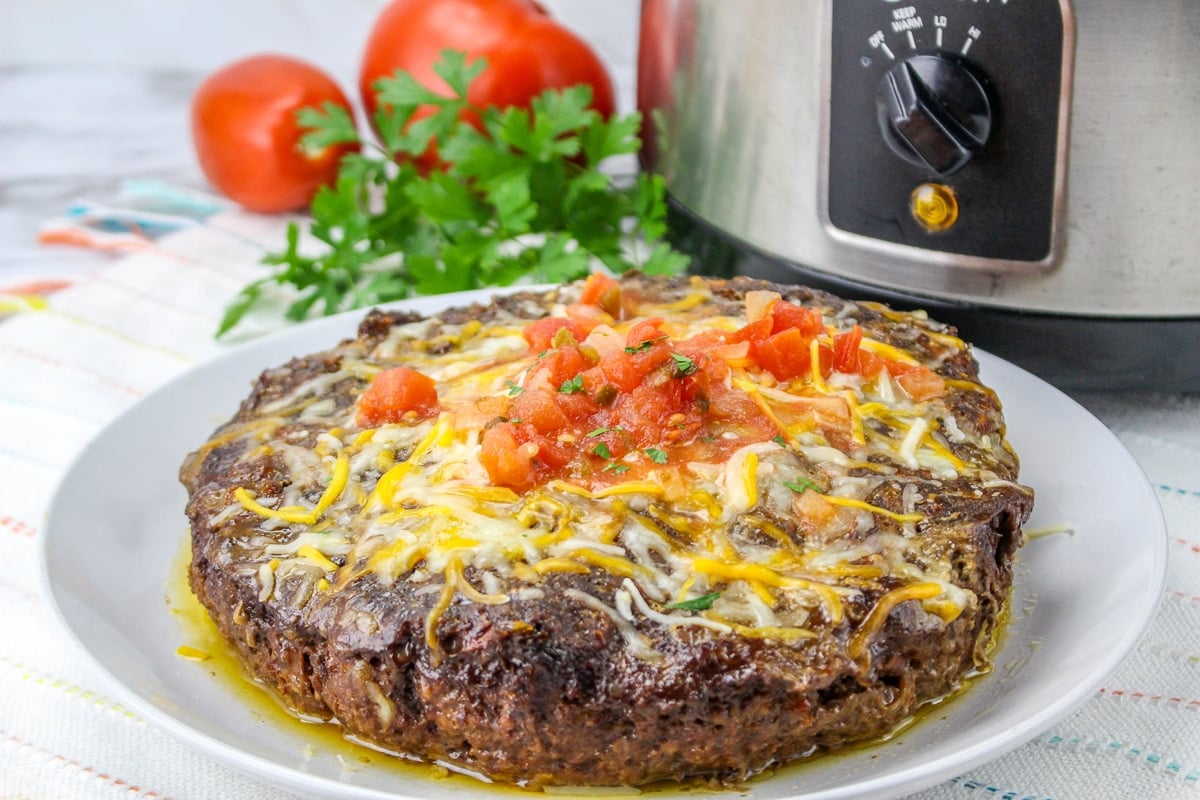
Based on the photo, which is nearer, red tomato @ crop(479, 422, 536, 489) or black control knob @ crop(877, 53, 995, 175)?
red tomato @ crop(479, 422, 536, 489)

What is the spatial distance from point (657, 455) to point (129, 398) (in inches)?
81.6

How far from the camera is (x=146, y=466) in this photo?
9.91ft

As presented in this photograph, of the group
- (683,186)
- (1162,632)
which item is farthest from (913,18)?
(1162,632)

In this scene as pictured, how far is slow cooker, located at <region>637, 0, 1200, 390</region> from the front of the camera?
285cm

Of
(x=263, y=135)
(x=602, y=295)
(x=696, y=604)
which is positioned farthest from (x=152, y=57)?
(x=696, y=604)

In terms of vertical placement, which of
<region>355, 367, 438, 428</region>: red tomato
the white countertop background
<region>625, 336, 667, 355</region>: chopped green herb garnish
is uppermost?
<region>625, 336, 667, 355</region>: chopped green herb garnish

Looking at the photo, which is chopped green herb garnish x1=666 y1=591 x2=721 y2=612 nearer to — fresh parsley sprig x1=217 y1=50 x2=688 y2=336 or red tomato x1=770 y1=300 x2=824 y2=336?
red tomato x1=770 y1=300 x2=824 y2=336

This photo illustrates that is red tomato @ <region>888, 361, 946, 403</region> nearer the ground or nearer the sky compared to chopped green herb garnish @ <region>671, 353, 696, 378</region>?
nearer the ground

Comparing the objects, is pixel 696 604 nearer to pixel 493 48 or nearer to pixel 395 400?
pixel 395 400

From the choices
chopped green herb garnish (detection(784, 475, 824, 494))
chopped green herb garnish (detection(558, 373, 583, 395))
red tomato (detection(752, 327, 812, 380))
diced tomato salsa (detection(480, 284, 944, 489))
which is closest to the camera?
chopped green herb garnish (detection(784, 475, 824, 494))

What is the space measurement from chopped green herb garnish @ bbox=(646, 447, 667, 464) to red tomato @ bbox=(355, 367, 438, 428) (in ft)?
1.69

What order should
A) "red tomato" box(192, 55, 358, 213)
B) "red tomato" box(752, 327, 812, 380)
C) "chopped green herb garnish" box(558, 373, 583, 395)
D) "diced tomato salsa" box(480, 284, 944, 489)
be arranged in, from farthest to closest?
"red tomato" box(192, 55, 358, 213), "red tomato" box(752, 327, 812, 380), "chopped green herb garnish" box(558, 373, 583, 395), "diced tomato salsa" box(480, 284, 944, 489)

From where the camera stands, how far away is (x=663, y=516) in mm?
2252

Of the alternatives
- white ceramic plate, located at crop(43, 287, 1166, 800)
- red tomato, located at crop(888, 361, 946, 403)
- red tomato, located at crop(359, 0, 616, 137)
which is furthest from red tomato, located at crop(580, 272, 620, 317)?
red tomato, located at crop(359, 0, 616, 137)
